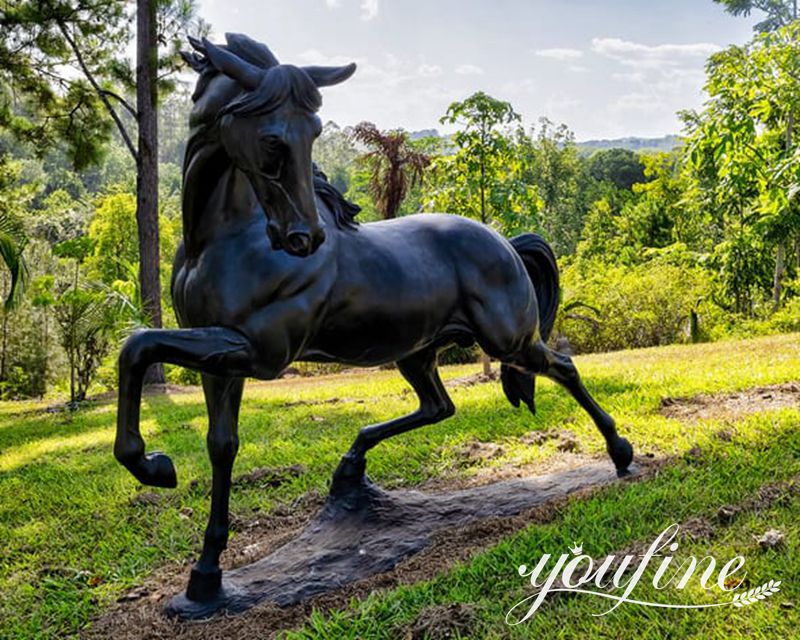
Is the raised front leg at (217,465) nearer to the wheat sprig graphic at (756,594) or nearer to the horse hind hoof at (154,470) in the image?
the horse hind hoof at (154,470)

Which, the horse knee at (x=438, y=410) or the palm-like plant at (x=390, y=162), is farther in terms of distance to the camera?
the palm-like plant at (x=390, y=162)

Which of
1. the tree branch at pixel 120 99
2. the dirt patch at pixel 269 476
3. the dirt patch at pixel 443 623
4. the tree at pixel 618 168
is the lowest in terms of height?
the dirt patch at pixel 269 476

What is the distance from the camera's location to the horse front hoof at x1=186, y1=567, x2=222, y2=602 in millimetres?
2779

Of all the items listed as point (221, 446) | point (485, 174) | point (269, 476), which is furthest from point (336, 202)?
point (485, 174)

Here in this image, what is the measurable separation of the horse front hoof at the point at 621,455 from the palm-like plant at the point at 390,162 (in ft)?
33.2

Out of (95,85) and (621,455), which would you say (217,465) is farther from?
(95,85)

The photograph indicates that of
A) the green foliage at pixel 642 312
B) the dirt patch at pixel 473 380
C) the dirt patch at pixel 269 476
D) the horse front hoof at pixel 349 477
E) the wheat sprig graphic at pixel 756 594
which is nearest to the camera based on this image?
the wheat sprig graphic at pixel 756 594

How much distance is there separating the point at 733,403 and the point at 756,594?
302cm

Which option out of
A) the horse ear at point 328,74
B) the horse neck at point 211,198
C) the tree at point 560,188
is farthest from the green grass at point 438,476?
the tree at point 560,188

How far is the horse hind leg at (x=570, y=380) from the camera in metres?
3.56

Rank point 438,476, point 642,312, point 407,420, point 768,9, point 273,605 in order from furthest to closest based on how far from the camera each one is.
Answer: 1. point 768,9
2. point 642,312
3. point 438,476
4. point 407,420
5. point 273,605

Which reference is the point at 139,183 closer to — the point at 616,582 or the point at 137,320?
the point at 137,320

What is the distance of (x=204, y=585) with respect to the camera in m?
2.78

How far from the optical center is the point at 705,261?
19781 mm
